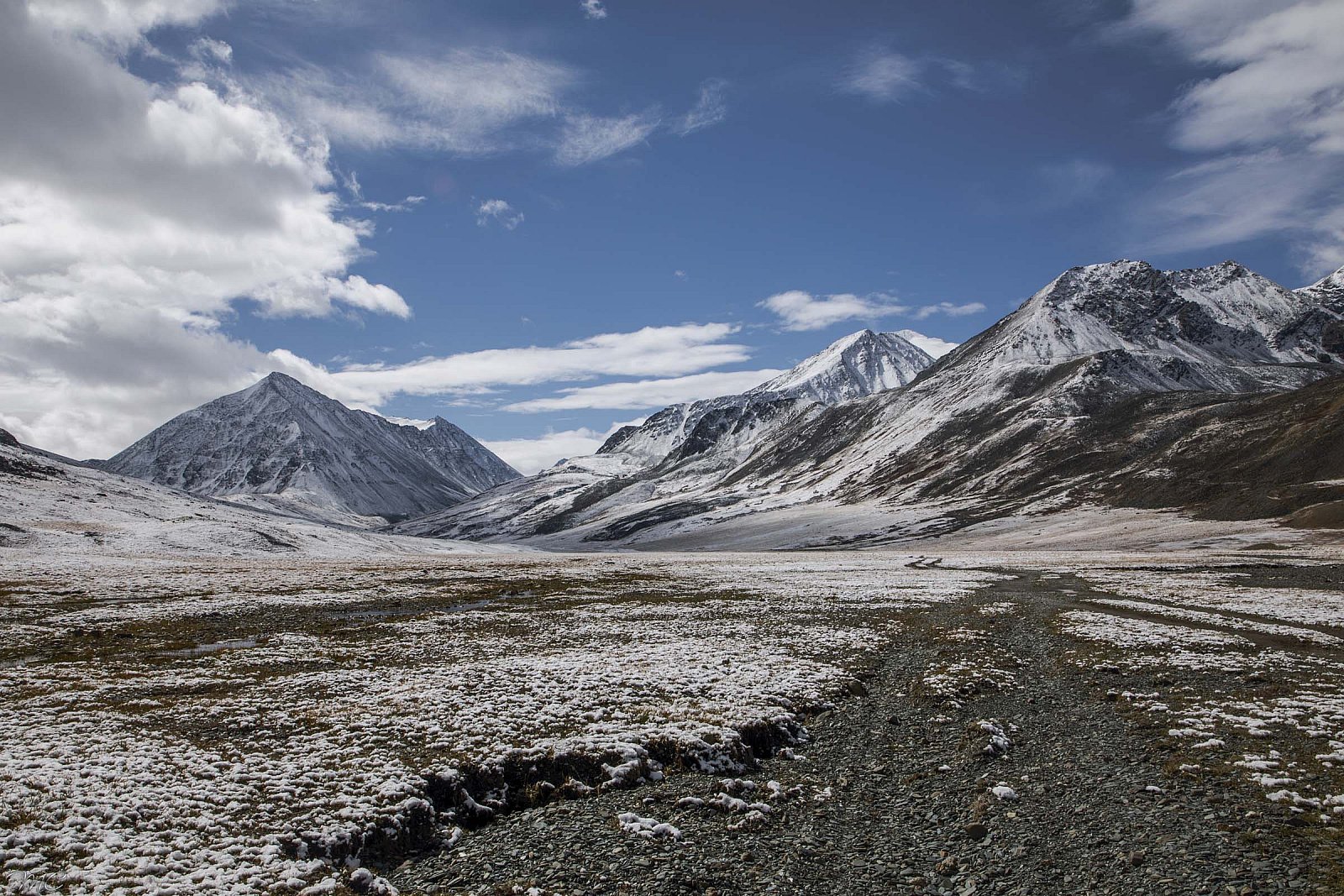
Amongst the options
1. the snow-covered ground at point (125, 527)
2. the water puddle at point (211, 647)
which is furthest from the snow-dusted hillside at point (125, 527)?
the water puddle at point (211, 647)

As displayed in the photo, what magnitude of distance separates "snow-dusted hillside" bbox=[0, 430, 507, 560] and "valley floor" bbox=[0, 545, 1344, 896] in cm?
7516

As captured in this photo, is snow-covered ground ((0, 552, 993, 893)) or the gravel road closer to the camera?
the gravel road

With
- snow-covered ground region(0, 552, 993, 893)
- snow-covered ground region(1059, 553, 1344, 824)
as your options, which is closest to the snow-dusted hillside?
snow-covered ground region(0, 552, 993, 893)

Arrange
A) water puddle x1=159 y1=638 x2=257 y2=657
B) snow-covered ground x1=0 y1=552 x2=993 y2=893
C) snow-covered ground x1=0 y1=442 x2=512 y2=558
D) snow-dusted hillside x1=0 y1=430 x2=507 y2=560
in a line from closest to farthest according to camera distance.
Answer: snow-covered ground x1=0 y1=552 x2=993 y2=893 < water puddle x1=159 y1=638 x2=257 y2=657 < snow-dusted hillside x1=0 y1=430 x2=507 y2=560 < snow-covered ground x1=0 y1=442 x2=512 y2=558

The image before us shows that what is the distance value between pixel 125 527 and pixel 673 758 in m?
133

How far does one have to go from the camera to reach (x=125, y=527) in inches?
4407

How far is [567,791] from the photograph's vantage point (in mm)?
16297

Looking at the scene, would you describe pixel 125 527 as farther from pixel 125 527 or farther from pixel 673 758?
pixel 673 758

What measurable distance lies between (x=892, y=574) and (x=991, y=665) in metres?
49.8

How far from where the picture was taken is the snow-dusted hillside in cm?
9600

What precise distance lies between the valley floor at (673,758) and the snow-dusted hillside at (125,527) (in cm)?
7516

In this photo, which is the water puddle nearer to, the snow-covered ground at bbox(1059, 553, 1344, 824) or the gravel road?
the gravel road

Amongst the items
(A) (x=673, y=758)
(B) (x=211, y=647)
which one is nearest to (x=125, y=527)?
(B) (x=211, y=647)

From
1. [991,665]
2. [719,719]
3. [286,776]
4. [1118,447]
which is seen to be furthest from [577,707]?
[1118,447]
